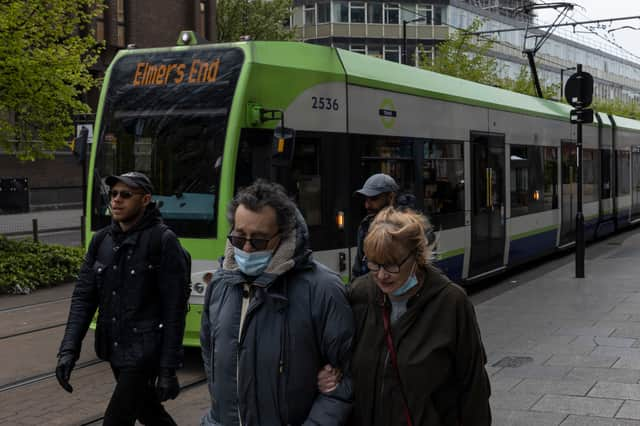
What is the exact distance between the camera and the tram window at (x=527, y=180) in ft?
46.5

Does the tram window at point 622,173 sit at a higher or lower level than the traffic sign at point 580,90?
lower

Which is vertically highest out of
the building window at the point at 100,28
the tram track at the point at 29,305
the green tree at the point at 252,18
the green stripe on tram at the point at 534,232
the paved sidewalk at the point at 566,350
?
the green tree at the point at 252,18

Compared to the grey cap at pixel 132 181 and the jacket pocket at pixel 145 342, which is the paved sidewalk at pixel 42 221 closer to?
the grey cap at pixel 132 181

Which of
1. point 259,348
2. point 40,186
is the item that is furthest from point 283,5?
point 259,348

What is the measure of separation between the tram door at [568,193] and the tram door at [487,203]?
384cm

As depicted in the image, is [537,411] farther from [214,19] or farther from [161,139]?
[214,19]

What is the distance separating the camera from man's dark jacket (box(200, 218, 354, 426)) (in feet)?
9.64

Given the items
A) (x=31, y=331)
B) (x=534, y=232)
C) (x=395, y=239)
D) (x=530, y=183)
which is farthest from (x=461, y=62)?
(x=395, y=239)

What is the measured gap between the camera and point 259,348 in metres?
2.95

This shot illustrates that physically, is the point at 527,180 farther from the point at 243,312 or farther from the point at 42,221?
the point at 42,221

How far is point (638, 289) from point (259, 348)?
1002 cm

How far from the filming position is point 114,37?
120 ft

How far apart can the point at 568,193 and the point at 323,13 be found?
48.6 metres

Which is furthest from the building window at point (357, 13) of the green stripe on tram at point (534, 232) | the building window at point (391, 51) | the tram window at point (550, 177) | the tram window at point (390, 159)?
the tram window at point (390, 159)
